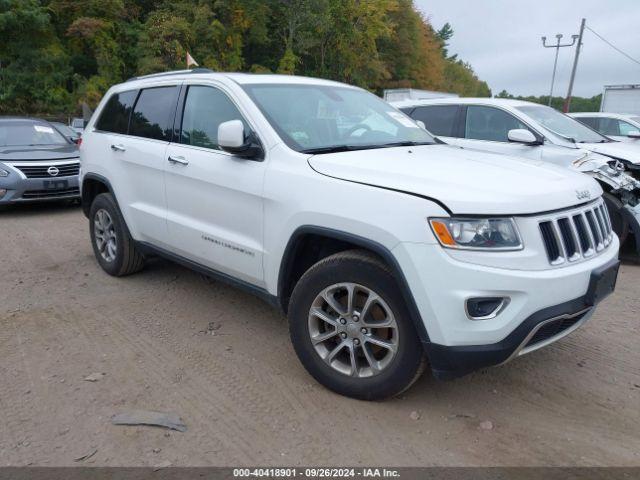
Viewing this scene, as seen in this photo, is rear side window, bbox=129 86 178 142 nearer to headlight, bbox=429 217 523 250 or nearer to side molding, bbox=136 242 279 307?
side molding, bbox=136 242 279 307

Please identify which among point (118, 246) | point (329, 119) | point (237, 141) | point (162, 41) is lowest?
point (118, 246)

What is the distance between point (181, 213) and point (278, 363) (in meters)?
1.35

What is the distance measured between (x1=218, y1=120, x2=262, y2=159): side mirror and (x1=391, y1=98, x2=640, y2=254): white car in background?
3749 millimetres

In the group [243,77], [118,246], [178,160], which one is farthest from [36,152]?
[243,77]

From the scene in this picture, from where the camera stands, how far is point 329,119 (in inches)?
148

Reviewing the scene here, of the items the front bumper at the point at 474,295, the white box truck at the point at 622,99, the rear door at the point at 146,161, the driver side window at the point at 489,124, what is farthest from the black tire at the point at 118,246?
the white box truck at the point at 622,99

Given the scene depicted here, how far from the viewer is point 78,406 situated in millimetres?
3018

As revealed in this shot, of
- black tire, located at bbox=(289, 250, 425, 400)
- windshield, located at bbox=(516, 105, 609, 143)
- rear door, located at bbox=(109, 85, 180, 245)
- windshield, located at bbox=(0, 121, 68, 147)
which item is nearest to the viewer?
black tire, located at bbox=(289, 250, 425, 400)

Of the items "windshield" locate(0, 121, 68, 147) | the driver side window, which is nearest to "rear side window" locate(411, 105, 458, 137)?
the driver side window

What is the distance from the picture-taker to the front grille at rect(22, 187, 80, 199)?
830cm

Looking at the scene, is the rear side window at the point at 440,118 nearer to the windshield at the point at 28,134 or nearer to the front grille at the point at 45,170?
the front grille at the point at 45,170

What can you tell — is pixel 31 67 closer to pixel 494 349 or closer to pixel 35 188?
pixel 35 188

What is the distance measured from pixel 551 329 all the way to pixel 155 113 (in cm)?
338

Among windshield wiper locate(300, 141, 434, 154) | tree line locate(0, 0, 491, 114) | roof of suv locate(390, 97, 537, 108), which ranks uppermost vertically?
tree line locate(0, 0, 491, 114)
